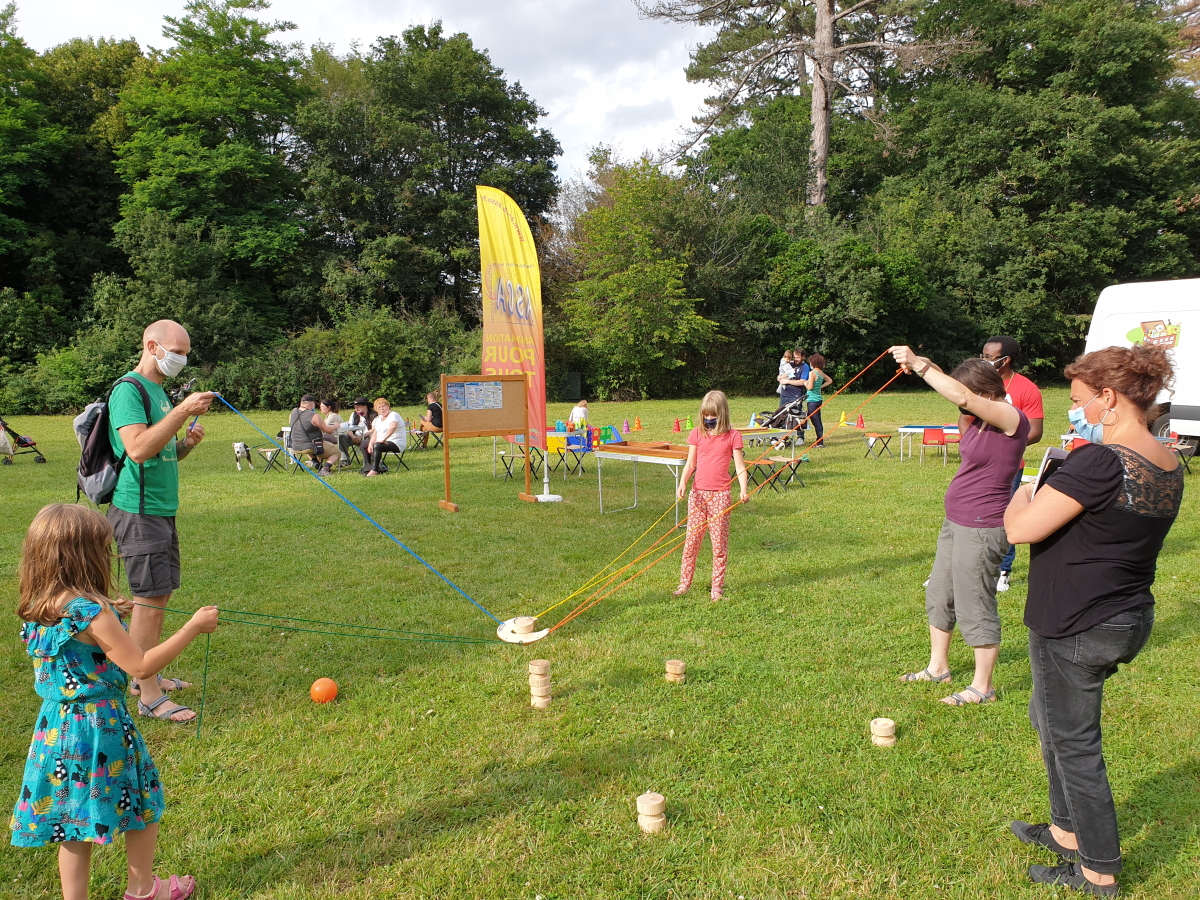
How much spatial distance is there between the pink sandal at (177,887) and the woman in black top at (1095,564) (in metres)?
3.12

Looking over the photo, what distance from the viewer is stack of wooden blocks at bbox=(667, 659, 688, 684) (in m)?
4.44

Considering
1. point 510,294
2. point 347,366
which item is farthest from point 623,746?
point 347,366

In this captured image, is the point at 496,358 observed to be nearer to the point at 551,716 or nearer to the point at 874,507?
the point at 874,507

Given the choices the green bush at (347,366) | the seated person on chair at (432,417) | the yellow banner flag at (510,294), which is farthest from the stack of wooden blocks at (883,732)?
the green bush at (347,366)

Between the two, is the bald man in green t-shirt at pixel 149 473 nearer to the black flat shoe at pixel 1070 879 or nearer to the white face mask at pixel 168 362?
the white face mask at pixel 168 362

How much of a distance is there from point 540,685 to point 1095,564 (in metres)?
2.75

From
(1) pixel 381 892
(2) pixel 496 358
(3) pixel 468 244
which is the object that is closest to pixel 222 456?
(2) pixel 496 358

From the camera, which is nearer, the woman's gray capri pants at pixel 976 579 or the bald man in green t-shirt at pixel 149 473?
the bald man in green t-shirt at pixel 149 473

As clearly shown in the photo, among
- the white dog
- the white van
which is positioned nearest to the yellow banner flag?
the white dog

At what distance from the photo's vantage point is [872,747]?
371cm

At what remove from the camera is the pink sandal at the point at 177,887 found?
2.62 m

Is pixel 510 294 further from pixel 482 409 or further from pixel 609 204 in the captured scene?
pixel 609 204

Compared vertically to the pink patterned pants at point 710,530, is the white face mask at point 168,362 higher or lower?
higher

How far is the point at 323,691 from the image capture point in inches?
168
